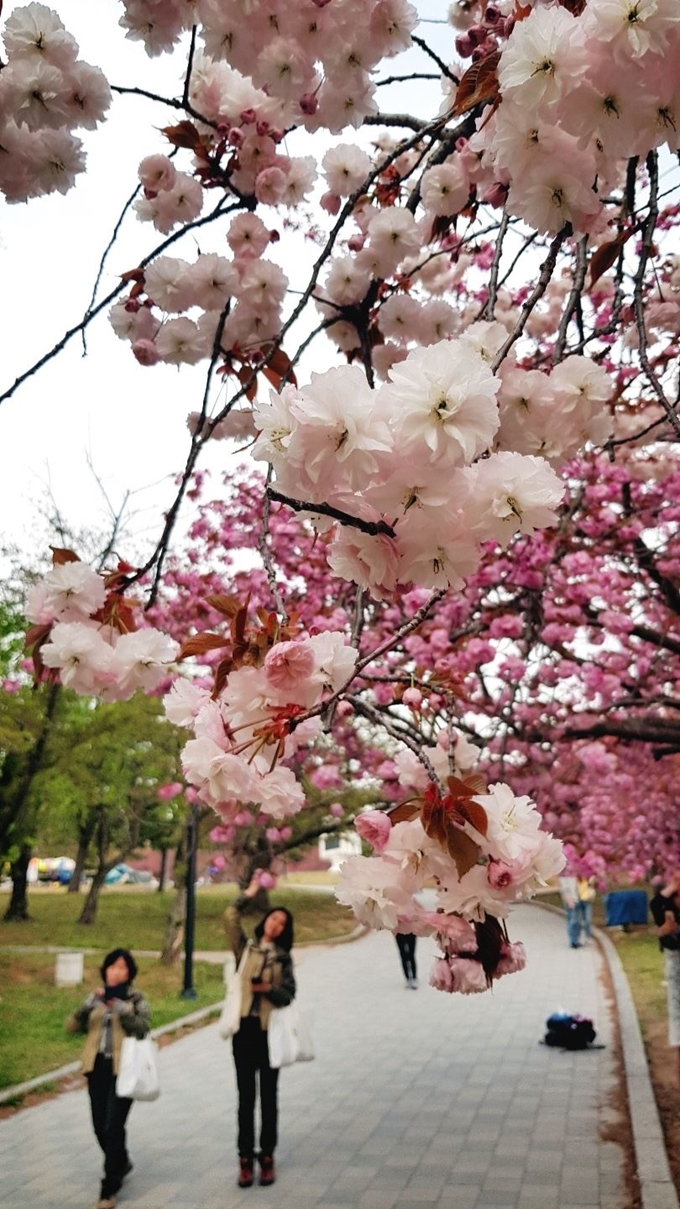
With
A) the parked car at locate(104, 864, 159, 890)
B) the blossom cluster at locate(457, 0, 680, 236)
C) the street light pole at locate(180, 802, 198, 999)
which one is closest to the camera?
the blossom cluster at locate(457, 0, 680, 236)

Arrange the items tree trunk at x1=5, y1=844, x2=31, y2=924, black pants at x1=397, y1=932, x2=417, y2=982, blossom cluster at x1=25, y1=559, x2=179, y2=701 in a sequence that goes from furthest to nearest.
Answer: tree trunk at x1=5, y1=844, x2=31, y2=924
black pants at x1=397, y1=932, x2=417, y2=982
blossom cluster at x1=25, y1=559, x2=179, y2=701

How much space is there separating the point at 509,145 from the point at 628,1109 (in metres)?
7.47

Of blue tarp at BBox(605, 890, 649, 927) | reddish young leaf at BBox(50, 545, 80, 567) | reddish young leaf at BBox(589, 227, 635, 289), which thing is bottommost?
blue tarp at BBox(605, 890, 649, 927)

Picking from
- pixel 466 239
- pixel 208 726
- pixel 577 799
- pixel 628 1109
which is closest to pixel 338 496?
pixel 208 726

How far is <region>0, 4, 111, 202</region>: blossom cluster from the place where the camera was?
2072 millimetres

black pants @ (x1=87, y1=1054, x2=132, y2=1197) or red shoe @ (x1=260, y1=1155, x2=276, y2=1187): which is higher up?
black pants @ (x1=87, y1=1054, x2=132, y2=1197)

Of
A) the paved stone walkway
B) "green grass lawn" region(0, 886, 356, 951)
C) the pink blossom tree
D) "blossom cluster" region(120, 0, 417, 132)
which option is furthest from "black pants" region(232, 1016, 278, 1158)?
"green grass lawn" region(0, 886, 356, 951)

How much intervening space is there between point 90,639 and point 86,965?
1600 centimetres

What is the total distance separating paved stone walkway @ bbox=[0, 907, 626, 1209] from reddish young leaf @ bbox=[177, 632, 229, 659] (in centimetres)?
496

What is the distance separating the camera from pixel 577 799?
520 inches

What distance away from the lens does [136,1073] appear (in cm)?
561

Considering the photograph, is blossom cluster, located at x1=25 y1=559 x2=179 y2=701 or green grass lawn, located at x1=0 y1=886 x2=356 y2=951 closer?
blossom cluster, located at x1=25 y1=559 x2=179 y2=701

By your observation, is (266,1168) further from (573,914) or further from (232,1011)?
(573,914)

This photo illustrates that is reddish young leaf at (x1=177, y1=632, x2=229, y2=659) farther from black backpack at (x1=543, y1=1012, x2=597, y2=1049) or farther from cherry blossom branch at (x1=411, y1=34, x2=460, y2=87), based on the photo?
black backpack at (x1=543, y1=1012, x2=597, y2=1049)
